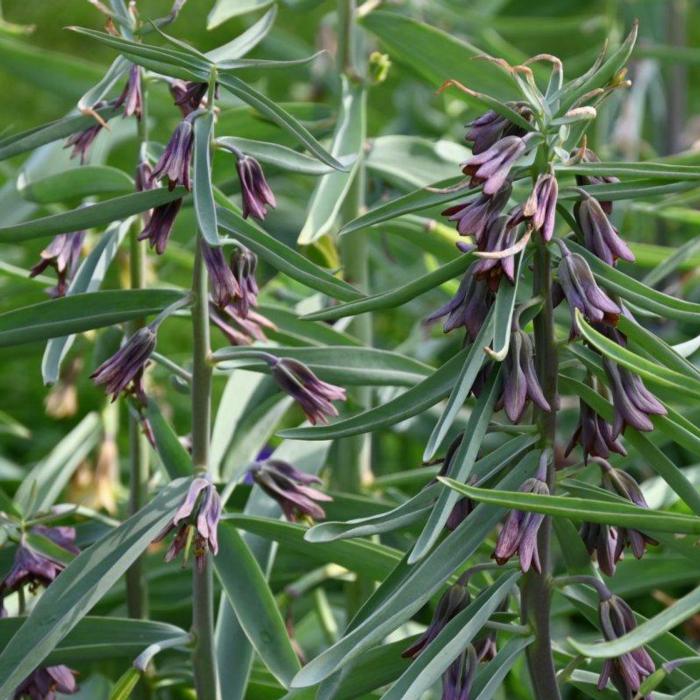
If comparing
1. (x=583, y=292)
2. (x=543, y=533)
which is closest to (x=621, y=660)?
(x=543, y=533)

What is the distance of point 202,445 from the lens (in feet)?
2.47

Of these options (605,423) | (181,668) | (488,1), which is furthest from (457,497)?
(488,1)

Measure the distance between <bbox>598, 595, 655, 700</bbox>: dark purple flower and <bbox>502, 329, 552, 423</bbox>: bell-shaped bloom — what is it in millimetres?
113

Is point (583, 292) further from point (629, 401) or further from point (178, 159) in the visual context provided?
point (178, 159)

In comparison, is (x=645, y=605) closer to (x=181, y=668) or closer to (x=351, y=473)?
(x=351, y=473)

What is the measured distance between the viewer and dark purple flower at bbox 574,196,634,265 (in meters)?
0.61

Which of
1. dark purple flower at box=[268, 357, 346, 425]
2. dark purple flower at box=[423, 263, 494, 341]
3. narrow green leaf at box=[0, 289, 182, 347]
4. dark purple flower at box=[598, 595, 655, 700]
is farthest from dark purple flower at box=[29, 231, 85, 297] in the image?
dark purple flower at box=[598, 595, 655, 700]

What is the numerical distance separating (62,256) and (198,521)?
203 millimetres

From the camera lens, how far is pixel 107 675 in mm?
1006

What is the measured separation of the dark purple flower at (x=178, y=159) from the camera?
25.3 inches

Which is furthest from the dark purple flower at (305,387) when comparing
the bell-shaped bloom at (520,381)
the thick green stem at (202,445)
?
the bell-shaped bloom at (520,381)

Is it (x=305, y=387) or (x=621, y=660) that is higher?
(x=305, y=387)

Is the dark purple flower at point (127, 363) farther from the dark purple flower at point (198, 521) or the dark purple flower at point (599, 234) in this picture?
the dark purple flower at point (599, 234)

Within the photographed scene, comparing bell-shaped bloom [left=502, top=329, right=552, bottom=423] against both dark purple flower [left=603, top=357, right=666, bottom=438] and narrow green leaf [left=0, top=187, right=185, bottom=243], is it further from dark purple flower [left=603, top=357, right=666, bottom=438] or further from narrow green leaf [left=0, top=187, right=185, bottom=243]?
narrow green leaf [left=0, top=187, right=185, bottom=243]
